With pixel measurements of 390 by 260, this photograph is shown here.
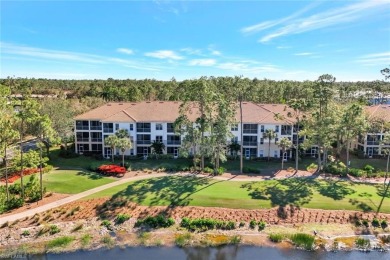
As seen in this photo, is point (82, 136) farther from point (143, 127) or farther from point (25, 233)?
point (25, 233)

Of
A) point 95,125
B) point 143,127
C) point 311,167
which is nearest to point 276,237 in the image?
point 311,167

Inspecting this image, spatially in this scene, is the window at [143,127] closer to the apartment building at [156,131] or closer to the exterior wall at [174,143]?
the apartment building at [156,131]

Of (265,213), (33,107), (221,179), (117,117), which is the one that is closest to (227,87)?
(221,179)

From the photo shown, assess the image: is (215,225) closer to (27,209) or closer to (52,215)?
(52,215)

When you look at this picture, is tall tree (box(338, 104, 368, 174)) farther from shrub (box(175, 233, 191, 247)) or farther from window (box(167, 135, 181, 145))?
shrub (box(175, 233, 191, 247))

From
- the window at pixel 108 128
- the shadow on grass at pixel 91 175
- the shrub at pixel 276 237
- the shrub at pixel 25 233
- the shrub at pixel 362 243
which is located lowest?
the shrub at pixel 362 243

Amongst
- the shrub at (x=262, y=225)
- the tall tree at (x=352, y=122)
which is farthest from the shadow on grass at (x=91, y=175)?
the tall tree at (x=352, y=122)

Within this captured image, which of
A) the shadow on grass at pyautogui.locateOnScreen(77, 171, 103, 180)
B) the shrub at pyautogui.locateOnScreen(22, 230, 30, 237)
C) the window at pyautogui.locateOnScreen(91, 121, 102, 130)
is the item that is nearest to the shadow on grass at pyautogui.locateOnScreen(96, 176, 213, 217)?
the shadow on grass at pyautogui.locateOnScreen(77, 171, 103, 180)
